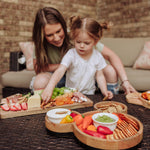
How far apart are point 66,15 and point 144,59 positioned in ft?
5.88

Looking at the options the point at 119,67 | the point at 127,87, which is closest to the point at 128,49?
the point at 119,67

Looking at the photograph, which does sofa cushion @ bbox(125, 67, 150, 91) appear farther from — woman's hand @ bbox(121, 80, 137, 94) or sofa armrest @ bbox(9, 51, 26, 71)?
sofa armrest @ bbox(9, 51, 26, 71)

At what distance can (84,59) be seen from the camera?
1.71 metres

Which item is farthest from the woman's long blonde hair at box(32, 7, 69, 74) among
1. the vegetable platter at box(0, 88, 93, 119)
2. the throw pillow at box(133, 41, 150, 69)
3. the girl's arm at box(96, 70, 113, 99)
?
the throw pillow at box(133, 41, 150, 69)

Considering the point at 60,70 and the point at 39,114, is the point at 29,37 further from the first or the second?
the point at 39,114

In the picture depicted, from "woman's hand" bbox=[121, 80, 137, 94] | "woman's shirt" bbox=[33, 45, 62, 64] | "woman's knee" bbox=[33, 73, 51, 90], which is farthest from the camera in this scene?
"woman's shirt" bbox=[33, 45, 62, 64]

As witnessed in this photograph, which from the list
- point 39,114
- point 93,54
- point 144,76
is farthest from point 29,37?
point 39,114

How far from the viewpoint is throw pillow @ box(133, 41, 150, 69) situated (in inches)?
97.1

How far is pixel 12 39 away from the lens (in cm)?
304

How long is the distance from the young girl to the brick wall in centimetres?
172

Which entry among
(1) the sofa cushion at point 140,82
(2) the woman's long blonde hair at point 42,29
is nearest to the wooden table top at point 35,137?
(2) the woman's long blonde hair at point 42,29

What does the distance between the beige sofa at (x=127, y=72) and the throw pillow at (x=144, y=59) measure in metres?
0.07

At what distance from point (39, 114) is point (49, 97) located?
16cm

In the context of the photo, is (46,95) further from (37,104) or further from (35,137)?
(35,137)
